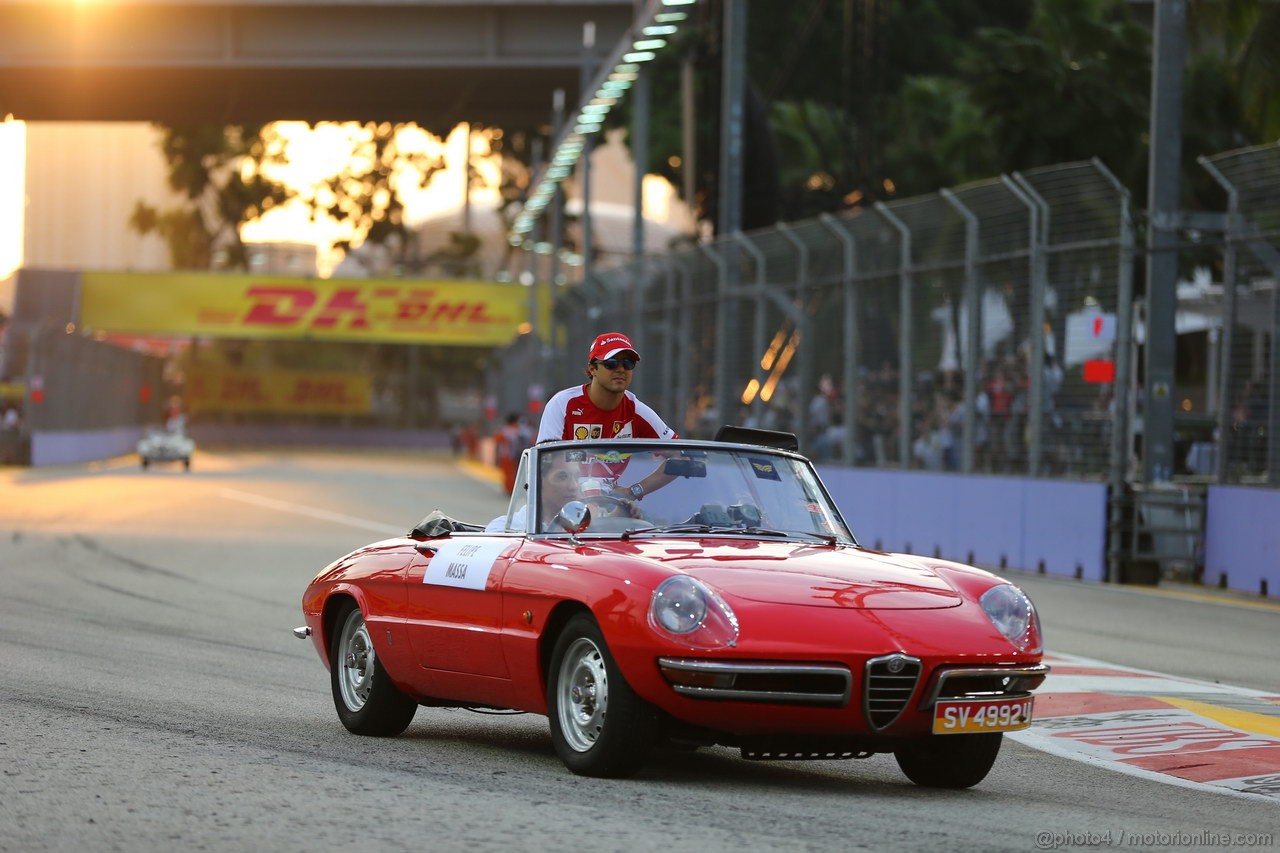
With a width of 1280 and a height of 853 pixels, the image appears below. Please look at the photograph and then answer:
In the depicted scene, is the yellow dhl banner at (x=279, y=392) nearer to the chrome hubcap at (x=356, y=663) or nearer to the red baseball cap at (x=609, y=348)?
the chrome hubcap at (x=356, y=663)

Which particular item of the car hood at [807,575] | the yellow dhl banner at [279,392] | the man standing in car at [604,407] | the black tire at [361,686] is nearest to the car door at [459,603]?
the black tire at [361,686]

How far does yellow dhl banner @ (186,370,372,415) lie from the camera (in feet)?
304

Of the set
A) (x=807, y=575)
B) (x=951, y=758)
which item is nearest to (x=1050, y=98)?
(x=951, y=758)

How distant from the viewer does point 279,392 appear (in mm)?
93125

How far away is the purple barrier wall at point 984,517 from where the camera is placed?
20219 mm

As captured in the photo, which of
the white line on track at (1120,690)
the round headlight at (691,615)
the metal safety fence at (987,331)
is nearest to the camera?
the round headlight at (691,615)

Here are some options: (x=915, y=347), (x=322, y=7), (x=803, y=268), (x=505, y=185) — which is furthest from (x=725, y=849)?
(x=505, y=185)

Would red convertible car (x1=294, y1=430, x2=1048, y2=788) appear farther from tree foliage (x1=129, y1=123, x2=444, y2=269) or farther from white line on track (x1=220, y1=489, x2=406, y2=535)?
tree foliage (x1=129, y1=123, x2=444, y2=269)

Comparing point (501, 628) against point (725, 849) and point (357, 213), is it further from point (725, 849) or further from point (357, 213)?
point (357, 213)

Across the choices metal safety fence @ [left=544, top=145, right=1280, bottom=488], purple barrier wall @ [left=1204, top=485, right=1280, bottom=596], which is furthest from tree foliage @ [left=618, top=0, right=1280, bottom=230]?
purple barrier wall @ [left=1204, top=485, right=1280, bottom=596]

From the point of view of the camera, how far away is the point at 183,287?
67.0 metres

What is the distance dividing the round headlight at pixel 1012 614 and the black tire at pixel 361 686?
2495 millimetres

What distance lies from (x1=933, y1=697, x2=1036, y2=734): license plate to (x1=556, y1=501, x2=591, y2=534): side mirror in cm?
155

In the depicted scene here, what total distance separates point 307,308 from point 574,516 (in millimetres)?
61577
